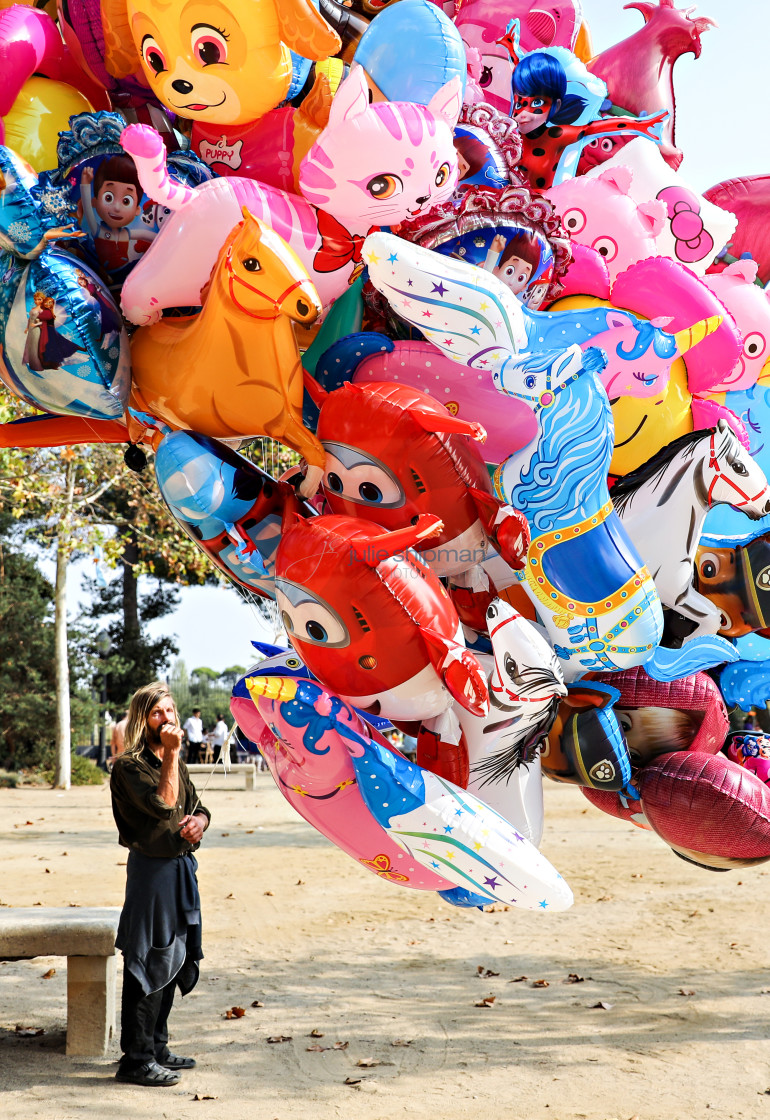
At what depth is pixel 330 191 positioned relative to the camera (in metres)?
2.40

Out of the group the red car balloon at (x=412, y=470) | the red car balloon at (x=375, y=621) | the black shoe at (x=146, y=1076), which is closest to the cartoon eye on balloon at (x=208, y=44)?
the red car balloon at (x=412, y=470)

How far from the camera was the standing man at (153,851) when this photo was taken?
14.7 ft

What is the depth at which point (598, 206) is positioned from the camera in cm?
295

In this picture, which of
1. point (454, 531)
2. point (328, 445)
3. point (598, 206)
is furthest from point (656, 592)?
point (598, 206)

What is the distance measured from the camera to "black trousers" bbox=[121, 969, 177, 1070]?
457cm

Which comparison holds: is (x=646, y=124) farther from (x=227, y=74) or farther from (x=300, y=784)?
(x=300, y=784)

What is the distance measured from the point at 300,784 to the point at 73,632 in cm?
1851

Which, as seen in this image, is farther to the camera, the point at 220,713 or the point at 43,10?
the point at 220,713

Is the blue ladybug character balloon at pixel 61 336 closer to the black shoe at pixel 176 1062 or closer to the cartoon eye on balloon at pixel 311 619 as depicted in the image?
the cartoon eye on balloon at pixel 311 619

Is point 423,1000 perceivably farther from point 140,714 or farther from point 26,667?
point 26,667

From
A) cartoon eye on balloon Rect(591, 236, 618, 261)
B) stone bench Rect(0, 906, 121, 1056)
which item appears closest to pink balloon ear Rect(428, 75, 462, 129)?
cartoon eye on balloon Rect(591, 236, 618, 261)

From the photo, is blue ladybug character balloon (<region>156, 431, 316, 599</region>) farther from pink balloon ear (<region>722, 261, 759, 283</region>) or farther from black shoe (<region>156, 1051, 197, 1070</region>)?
black shoe (<region>156, 1051, 197, 1070</region>)

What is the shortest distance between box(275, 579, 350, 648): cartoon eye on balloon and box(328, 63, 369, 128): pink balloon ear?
1.05 m

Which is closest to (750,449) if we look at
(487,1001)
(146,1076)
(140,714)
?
(140,714)
